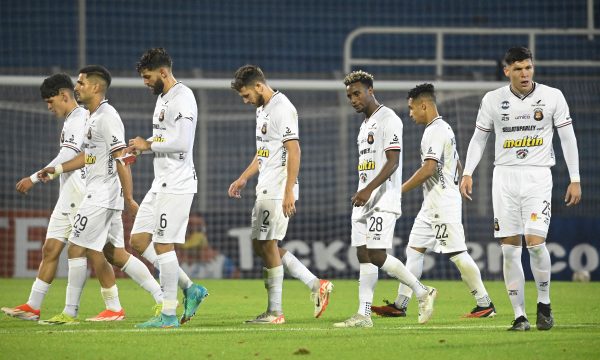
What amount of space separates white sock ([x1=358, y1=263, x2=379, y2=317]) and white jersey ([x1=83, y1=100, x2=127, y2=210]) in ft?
6.91

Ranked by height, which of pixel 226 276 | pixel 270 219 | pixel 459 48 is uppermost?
pixel 459 48

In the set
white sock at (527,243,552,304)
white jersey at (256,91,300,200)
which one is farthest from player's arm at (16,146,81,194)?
white sock at (527,243,552,304)

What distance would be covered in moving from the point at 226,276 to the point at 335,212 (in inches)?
76.8

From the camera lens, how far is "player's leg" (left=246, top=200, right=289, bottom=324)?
9000 millimetres

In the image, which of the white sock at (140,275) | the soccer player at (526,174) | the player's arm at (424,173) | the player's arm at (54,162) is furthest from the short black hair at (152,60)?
the soccer player at (526,174)

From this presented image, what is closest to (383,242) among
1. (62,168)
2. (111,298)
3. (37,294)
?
(111,298)

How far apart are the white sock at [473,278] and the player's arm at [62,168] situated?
137 inches

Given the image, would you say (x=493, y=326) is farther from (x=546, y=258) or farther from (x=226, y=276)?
(x=226, y=276)

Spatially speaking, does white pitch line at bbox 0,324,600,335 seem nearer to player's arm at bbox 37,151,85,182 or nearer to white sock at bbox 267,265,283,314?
white sock at bbox 267,265,283,314

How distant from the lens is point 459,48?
81.8 ft

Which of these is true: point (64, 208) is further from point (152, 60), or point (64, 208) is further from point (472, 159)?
point (472, 159)

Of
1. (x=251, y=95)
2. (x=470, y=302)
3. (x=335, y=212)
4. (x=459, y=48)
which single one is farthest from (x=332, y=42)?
(x=251, y=95)

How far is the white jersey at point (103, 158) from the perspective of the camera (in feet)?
29.6

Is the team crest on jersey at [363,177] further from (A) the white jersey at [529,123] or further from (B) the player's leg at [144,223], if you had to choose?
(B) the player's leg at [144,223]
